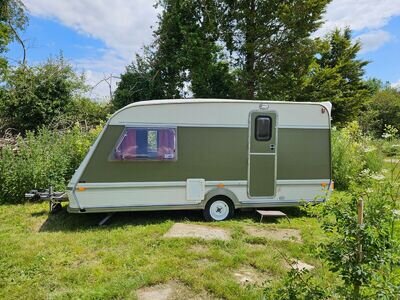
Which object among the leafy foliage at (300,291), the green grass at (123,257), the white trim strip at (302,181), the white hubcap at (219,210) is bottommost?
the green grass at (123,257)

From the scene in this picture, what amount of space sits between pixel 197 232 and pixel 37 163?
14.0 feet

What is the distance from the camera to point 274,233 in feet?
17.9

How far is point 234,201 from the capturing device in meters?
6.08

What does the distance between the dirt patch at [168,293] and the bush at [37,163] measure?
15.2ft

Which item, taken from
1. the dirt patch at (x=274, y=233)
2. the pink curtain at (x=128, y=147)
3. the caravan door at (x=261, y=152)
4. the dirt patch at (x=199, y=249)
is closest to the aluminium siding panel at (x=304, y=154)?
the caravan door at (x=261, y=152)

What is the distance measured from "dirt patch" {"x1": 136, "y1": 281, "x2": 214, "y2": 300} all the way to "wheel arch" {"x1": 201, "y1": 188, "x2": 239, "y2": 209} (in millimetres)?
2430

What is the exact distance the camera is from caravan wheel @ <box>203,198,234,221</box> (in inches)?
238

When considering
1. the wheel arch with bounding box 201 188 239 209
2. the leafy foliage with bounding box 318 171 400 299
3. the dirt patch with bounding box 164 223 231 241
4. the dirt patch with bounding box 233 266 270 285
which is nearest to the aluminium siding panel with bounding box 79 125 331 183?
the wheel arch with bounding box 201 188 239 209

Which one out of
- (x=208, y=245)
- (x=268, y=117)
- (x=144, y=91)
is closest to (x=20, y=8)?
(x=144, y=91)

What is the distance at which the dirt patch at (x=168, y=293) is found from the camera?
338 centimetres

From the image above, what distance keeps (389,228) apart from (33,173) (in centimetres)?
704

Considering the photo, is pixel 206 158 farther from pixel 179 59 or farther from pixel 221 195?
pixel 179 59

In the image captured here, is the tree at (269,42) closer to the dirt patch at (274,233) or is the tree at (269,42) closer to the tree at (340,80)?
the tree at (340,80)

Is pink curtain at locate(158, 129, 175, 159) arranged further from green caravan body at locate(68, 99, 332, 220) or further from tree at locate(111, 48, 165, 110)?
tree at locate(111, 48, 165, 110)
